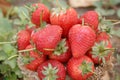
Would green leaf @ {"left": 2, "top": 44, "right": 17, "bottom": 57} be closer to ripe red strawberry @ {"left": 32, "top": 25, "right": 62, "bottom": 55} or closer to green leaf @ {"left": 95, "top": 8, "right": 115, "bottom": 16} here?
ripe red strawberry @ {"left": 32, "top": 25, "right": 62, "bottom": 55}

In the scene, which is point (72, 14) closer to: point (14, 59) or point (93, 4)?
point (14, 59)

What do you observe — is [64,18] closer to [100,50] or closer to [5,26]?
[100,50]

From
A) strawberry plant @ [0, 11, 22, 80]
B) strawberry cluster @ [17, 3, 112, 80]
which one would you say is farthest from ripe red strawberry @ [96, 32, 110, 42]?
strawberry plant @ [0, 11, 22, 80]

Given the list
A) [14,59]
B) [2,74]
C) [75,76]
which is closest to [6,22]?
[2,74]

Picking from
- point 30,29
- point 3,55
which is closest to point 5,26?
point 3,55

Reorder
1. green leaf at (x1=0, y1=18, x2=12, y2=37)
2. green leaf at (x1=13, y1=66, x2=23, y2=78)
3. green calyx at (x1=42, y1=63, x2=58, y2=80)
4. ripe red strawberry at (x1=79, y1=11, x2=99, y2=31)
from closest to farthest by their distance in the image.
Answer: green calyx at (x1=42, y1=63, x2=58, y2=80) < ripe red strawberry at (x1=79, y1=11, x2=99, y2=31) < green leaf at (x1=13, y1=66, x2=23, y2=78) < green leaf at (x1=0, y1=18, x2=12, y2=37)

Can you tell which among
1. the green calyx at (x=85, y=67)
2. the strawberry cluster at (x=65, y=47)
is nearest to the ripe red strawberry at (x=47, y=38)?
the strawberry cluster at (x=65, y=47)

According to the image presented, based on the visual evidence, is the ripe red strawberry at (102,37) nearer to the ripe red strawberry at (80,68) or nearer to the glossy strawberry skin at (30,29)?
the ripe red strawberry at (80,68)
